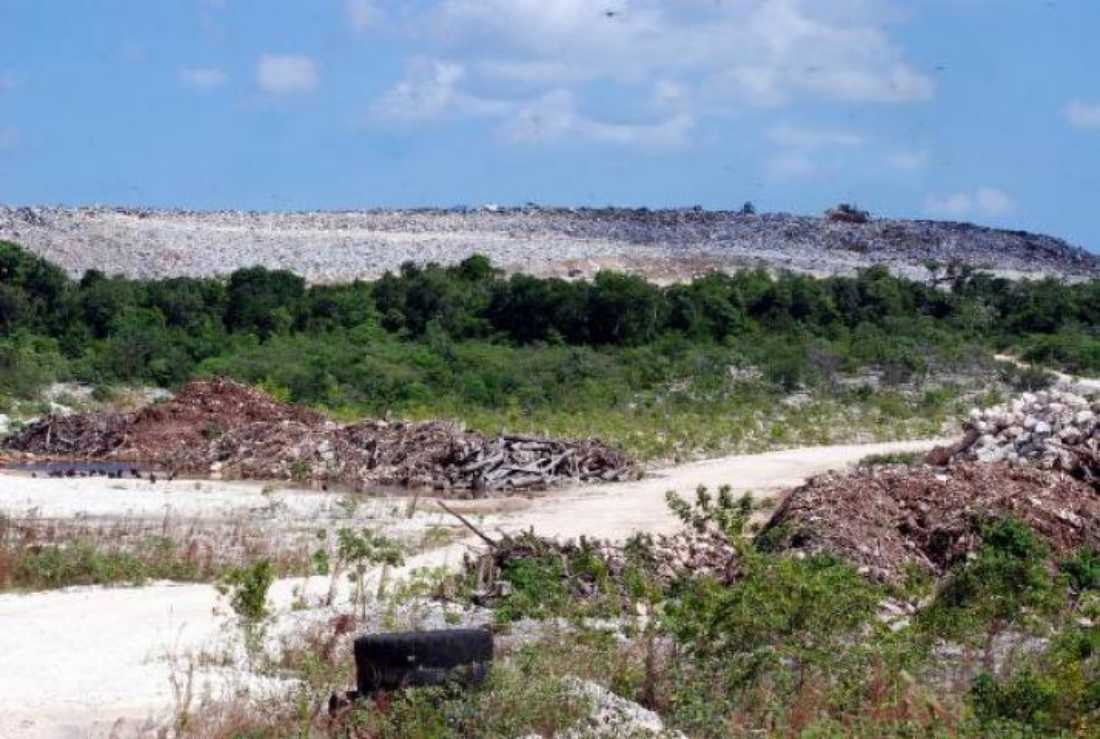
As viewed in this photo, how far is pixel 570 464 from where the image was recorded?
25.0 meters

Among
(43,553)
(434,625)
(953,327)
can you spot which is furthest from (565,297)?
(434,625)

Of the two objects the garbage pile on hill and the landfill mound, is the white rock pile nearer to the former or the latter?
the garbage pile on hill

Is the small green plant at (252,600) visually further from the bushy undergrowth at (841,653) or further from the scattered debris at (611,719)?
the scattered debris at (611,719)

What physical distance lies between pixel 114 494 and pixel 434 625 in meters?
10.7

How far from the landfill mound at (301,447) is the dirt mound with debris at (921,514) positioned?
7.73 meters

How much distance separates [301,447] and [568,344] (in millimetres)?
14718

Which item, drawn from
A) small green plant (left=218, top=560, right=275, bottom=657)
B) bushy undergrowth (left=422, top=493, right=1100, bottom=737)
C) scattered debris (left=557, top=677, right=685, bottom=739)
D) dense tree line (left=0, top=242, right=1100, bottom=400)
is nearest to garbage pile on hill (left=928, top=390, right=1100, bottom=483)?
bushy undergrowth (left=422, top=493, right=1100, bottom=737)

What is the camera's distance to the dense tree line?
36219 millimetres

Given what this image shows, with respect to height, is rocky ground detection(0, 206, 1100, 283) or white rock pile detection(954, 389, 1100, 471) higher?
rocky ground detection(0, 206, 1100, 283)

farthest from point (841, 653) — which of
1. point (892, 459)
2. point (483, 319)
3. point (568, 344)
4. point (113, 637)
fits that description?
point (483, 319)

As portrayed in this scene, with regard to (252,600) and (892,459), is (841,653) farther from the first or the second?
(892,459)

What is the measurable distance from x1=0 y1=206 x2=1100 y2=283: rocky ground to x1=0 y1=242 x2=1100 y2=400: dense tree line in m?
8.76

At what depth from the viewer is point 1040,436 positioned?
1962cm

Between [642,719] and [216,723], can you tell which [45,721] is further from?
[642,719]
